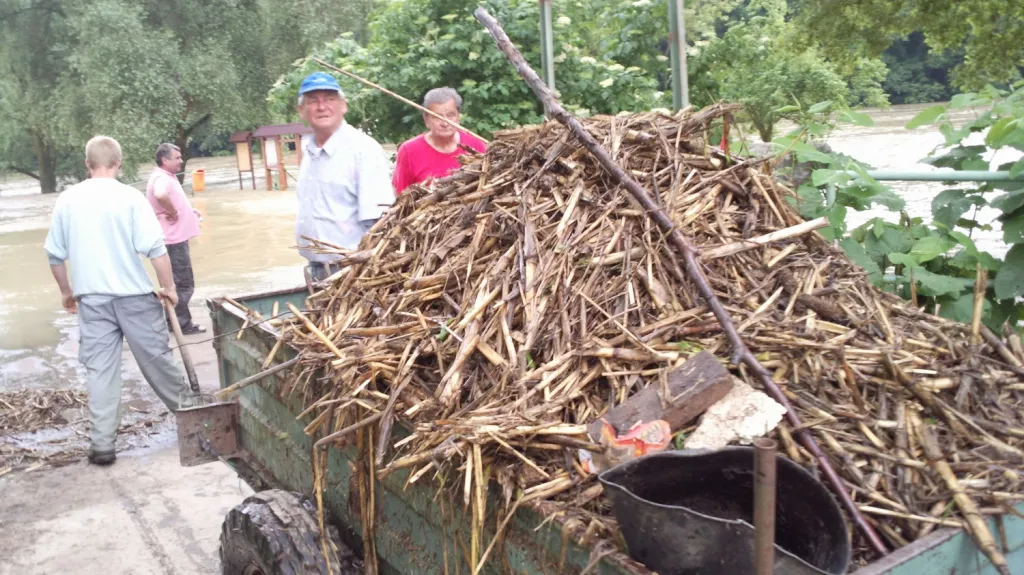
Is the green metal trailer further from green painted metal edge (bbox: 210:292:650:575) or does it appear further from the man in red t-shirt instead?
the man in red t-shirt

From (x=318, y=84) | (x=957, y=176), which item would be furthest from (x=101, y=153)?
(x=957, y=176)

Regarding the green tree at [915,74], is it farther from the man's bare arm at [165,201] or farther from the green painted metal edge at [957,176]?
the green painted metal edge at [957,176]

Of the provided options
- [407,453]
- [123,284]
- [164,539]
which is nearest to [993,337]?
[407,453]

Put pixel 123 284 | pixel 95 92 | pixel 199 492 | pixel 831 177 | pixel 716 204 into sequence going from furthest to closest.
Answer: pixel 95 92 < pixel 123 284 < pixel 199 492 < pixel 831 177 < pixel 716 204

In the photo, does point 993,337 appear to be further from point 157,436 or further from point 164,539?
point 157,436

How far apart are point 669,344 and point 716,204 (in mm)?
689

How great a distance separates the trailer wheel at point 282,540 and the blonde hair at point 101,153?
142 inches

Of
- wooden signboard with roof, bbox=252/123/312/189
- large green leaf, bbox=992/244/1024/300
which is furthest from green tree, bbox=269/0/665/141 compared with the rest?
wooden signboard with roof, bbox=252/123/312/189

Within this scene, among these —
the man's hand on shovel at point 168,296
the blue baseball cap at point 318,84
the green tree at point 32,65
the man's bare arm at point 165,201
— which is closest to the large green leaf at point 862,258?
the blue baseball cap at point 318,84

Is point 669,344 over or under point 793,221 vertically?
under

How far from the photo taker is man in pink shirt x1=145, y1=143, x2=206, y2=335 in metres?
8.59

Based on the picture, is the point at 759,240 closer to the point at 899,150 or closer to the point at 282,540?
the point at 282,540

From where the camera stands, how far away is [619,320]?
2482 mm

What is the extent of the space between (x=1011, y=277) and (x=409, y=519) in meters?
2.85
